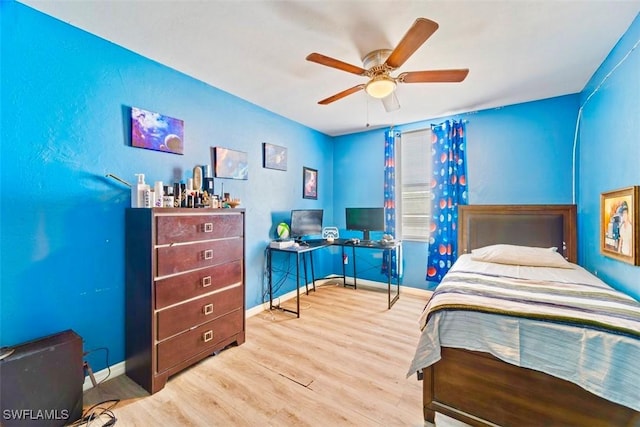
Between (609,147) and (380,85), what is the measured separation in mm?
1970

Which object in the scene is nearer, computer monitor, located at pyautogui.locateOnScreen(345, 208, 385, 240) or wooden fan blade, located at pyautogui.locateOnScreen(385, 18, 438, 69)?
wooden fan blade, located at pyautogui.locateOnScreen(385, 18, 438, 69)

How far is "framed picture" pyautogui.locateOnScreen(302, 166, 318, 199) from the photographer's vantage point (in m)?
4.05

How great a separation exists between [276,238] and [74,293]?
2.06m

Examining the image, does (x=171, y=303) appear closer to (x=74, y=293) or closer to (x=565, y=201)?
(x=74, y=293)

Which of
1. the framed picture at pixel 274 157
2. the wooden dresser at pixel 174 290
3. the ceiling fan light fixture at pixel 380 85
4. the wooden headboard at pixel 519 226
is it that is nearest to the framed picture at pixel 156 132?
the wooden dresser at pixel 174 290

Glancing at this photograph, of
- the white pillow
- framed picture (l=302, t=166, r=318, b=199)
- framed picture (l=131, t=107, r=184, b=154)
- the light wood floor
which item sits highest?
framed picture (l=131, t=107, r=184, b=154)

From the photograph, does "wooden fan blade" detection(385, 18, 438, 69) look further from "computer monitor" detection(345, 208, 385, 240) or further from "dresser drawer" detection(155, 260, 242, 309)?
"computer monitor" detection(345, 208, 385, 240)

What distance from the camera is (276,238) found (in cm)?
351

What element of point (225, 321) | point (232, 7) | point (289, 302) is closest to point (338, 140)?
point (289, 302)

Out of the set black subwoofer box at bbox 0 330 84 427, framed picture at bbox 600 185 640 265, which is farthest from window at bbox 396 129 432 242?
black subwoofer box at bbox 0 330 84 427

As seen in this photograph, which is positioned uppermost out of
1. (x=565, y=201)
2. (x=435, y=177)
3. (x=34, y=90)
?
(x=34, y=90)

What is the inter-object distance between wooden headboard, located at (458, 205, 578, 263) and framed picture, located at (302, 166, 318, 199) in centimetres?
217

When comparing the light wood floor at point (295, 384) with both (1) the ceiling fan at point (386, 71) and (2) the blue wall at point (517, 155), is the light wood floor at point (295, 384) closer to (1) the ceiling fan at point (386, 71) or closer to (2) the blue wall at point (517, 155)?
(2) the blue wall at point (517, 155)

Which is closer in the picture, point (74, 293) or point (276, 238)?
point (74, 293)
